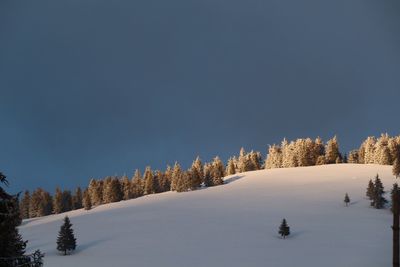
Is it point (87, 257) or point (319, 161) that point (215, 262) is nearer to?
point (87, 257)

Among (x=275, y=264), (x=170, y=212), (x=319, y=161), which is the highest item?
(x=319, y=161)

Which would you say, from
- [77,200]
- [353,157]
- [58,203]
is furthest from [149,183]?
[353,157]

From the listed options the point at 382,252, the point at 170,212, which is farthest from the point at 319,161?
the point at 382,252

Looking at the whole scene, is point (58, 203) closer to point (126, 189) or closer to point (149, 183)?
point (126, 189)

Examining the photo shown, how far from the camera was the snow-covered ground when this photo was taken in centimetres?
4659

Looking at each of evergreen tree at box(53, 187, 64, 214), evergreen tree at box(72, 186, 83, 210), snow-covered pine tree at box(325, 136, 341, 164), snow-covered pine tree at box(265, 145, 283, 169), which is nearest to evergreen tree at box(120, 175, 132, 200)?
evergreen tree at box(72, 186, 83, 210)

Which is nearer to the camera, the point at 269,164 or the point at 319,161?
the point at 319,161

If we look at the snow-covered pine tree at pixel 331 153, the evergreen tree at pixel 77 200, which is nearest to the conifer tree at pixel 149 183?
the evergreen tree at pixel 77 200

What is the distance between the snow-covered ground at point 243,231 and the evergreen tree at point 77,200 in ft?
171

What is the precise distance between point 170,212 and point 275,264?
36742 millimetres

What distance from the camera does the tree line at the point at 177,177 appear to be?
12400cm

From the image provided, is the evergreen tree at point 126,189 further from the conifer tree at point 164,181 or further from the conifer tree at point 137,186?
the conifer tree at point 164,181

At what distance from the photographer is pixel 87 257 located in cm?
5131

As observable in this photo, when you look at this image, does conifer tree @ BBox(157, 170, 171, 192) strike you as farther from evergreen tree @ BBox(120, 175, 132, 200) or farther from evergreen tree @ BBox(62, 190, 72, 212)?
evergreen tree @ BBox(62, 190, 72, 212)
